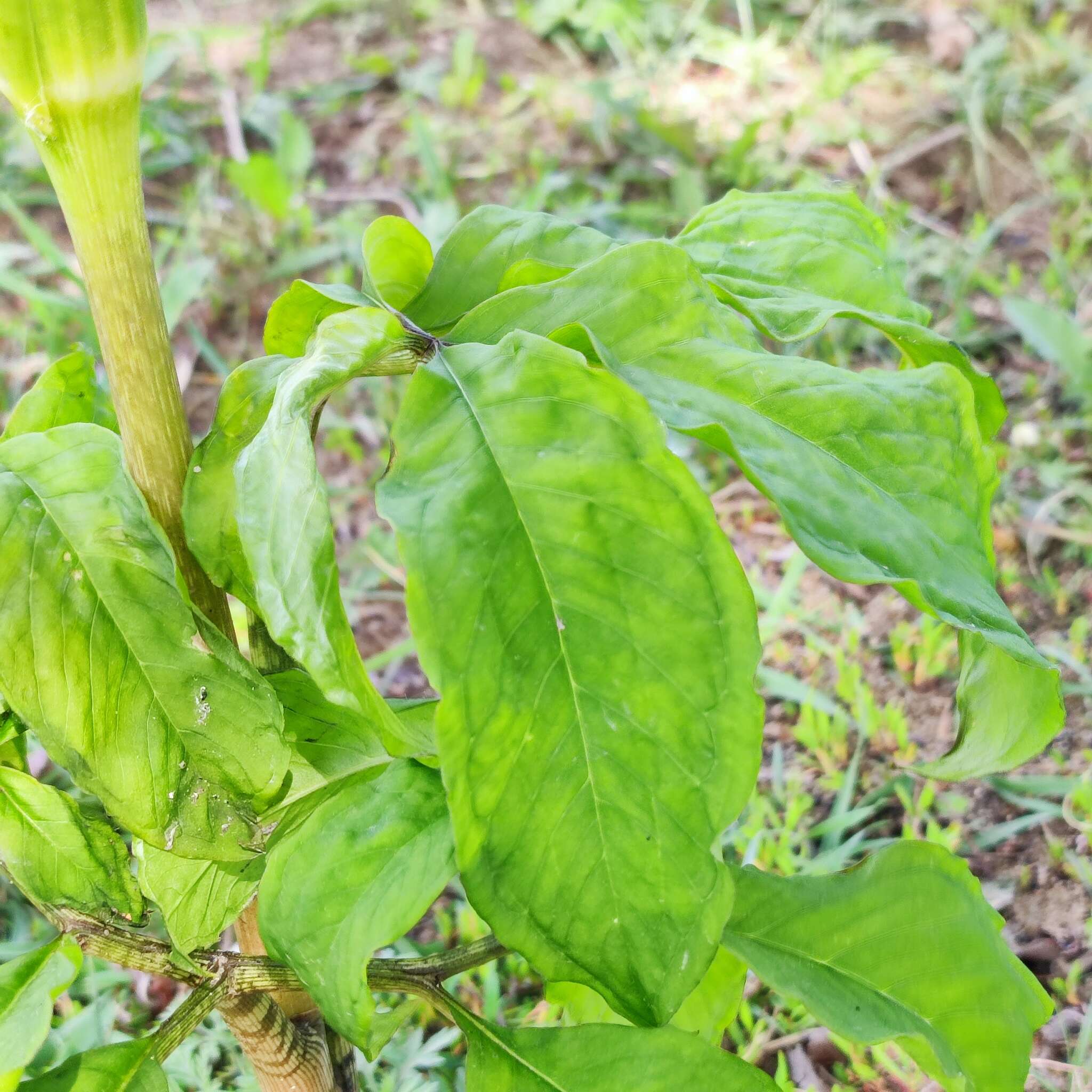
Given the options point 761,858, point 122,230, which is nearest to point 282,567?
point 122,230

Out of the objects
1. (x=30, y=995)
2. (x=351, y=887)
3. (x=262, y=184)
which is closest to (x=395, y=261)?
(x=351, y=887)

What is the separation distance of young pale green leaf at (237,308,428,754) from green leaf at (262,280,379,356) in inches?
5.7

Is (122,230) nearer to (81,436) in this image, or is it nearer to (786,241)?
(81,436)

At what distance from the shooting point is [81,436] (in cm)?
65

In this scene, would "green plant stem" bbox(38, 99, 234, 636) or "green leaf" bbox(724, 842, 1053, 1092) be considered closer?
"green plant stem" bbox(38, 99, 234, 636)

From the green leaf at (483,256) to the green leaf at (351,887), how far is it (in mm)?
296

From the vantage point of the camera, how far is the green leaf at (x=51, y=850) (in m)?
0.74

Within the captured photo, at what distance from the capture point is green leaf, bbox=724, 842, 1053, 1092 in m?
0.80

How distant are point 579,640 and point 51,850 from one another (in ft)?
1.30

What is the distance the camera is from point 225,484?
2.14ft

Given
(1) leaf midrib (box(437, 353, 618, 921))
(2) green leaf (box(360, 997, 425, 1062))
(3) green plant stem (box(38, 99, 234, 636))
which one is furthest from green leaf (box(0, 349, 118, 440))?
(2) green leaf (box(360, 997, 425, 1062))

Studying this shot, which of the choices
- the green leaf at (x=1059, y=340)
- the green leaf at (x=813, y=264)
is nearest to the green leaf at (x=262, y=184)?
the green leaf at (x=1059, y=340)

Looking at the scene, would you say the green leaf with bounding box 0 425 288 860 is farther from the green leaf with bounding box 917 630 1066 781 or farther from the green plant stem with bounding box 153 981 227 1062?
the green leaf with bounding box 917 630 1066 781

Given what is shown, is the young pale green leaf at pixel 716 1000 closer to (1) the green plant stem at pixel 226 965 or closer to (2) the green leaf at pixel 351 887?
(1) the green plant stem at pixel 226 965
